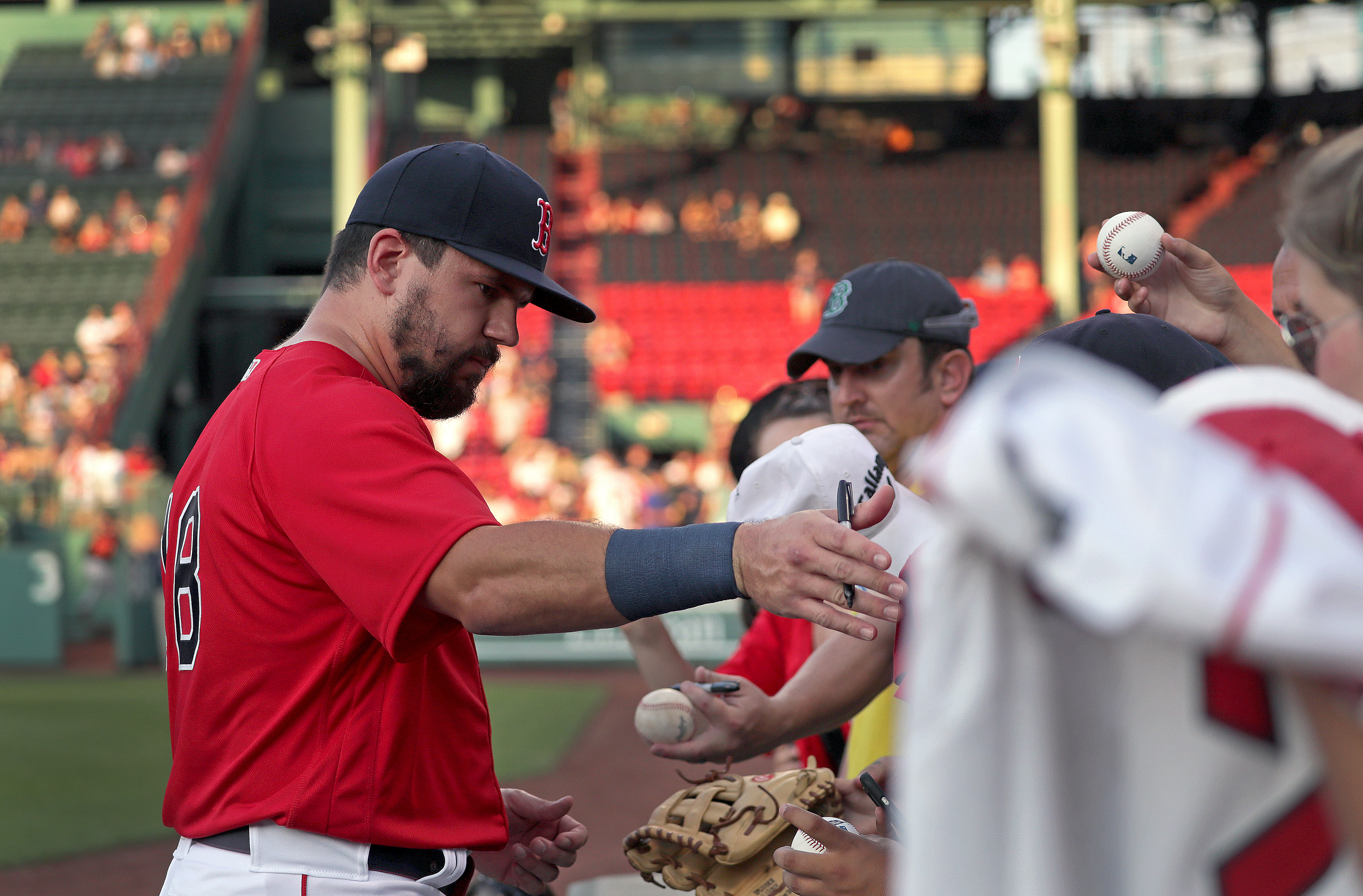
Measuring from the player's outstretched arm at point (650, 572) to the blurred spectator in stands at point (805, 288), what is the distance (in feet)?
50.3

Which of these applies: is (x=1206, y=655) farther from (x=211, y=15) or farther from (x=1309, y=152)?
(x=211, y=15)

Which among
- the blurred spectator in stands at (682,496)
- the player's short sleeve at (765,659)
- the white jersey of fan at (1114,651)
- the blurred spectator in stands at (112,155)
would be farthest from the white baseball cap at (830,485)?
the blurred spectator in stands at (112,155)

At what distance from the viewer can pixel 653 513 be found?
12.9 meters

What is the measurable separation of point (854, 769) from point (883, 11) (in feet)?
61.2

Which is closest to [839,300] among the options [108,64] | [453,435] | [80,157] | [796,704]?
[796,704]

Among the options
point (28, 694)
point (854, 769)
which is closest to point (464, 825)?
point (854, 769)

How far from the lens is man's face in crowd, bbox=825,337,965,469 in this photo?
8.77 feet

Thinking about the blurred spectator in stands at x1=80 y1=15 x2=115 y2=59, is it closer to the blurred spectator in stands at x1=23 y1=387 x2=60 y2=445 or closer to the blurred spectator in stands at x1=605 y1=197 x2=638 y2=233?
the blurred spectator in stands at x1=23 y1=387 x2=60 y2=445

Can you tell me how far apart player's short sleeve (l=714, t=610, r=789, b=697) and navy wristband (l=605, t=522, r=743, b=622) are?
1302mm

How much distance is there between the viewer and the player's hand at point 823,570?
1.49 metres

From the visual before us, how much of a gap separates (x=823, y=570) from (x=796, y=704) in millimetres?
567

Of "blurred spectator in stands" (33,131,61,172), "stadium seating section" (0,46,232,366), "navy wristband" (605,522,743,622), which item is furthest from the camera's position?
"blurred spectator in stands" (33,131,61,172)

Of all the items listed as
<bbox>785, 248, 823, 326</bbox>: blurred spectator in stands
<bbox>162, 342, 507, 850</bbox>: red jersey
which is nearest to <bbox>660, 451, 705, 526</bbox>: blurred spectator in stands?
<bbox>785, 248, 823, 326</bbox>: blurred spectator in stands

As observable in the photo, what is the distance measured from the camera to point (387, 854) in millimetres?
1764
